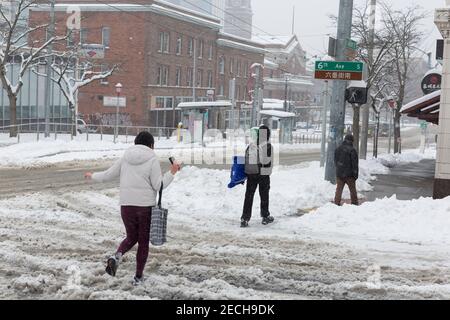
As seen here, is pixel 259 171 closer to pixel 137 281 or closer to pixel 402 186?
pixel 137 281

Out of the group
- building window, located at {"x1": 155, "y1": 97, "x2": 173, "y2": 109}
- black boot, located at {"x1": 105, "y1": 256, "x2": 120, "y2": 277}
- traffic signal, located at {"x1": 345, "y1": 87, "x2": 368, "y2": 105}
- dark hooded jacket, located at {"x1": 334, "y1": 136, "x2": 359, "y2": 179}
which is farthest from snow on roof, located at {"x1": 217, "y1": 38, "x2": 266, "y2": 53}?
black boot, located at {"x1": 105, "y1": 256, "x2": 120, "y2": 277}

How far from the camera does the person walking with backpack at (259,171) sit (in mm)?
11883

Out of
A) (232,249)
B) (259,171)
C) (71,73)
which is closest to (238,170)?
(259,171)

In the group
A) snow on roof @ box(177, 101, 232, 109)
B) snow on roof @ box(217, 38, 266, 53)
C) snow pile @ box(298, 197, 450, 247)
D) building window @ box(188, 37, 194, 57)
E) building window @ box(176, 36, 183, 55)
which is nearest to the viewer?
snow pile @ box(298, 197, 450, 247)

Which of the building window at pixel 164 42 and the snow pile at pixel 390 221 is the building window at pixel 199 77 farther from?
the snow pile at pixel 390 221

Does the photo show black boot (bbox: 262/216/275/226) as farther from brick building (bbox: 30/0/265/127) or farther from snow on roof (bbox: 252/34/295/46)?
snow on roof (bbox: 252/34/295/46)

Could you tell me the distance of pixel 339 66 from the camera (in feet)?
51.2

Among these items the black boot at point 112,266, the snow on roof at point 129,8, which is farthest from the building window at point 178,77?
the black boot at point 112,266

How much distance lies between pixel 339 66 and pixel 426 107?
10.4 meters

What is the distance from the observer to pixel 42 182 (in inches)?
695

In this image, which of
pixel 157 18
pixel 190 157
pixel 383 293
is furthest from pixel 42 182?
pixel 157 18

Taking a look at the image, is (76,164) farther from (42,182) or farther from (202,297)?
(202,297)

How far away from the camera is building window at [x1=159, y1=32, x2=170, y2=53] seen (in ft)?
199

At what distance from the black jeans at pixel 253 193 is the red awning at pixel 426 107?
12331mm
